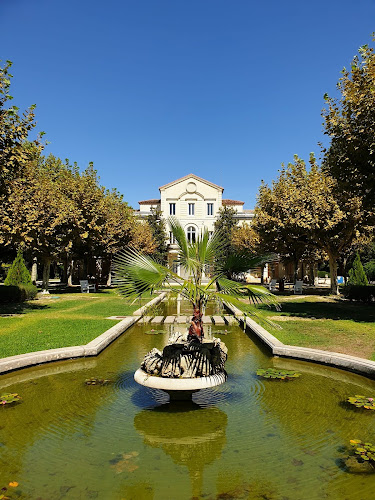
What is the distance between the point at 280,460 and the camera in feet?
13.9

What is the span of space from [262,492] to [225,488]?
35 centimetres

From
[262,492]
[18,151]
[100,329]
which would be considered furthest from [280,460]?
[18,151]

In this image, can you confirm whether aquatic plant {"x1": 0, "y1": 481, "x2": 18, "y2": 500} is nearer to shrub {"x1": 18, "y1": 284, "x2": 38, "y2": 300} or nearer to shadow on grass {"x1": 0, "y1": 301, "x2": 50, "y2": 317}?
shadow on grass {"x1": 0, "y1": 301, "x2": 50, "y2": 317}

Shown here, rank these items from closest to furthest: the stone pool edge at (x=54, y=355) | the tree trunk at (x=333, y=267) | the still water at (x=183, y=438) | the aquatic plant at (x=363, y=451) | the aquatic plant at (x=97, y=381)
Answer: the still water at (x=183, y=438)
the aquatic plant at (x=363, y=451)
the aquatic plant at (x=97, y=381)
the stone pool edge at (x=54, y=355)
the tree trunk at (x=333, y=267)

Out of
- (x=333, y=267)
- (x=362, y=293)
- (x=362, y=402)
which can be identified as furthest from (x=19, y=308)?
(x=333, y=267)

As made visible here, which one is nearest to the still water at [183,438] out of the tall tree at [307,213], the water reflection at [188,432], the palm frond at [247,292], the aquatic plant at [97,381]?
the water reflection at [188,432]

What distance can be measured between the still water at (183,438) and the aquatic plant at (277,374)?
0.53 feet

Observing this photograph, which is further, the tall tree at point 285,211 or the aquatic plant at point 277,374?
the tall tree at point 285,211

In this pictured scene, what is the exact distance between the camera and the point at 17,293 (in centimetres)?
2081

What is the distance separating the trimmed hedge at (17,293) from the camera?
65.4 feet

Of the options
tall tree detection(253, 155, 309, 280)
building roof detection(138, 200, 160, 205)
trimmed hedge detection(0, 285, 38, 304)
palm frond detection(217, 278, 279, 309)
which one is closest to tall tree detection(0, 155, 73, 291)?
trimmed hedge detection(0, 285, 38, 304)

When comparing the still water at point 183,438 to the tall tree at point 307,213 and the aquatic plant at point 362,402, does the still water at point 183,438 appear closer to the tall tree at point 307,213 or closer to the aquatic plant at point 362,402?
the aquatic plant at point 362,402

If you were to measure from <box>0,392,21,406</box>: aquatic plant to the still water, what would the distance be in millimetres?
136


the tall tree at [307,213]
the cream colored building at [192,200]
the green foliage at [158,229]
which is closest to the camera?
the tall tree at [307,213]
